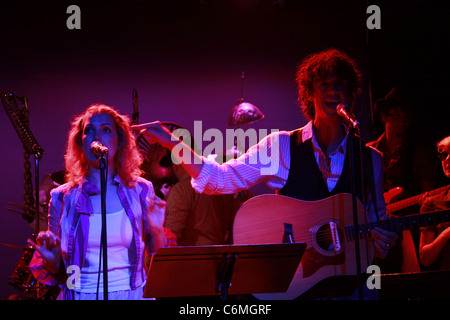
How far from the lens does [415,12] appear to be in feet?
18.8

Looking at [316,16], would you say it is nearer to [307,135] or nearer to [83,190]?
[307,135]

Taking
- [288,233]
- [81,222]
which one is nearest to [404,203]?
[288,233]

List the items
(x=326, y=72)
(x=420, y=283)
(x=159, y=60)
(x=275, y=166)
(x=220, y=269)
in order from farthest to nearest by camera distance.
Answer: (x=159, y=60), (x=326, y=72), (x=275, y=166), (x=420, y=283), (x=220, y=269)

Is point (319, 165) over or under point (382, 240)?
over

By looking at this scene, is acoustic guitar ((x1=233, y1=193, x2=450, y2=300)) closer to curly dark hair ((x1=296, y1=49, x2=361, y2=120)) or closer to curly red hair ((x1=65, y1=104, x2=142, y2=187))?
curly dark hair ((x1=296, y1=49, x2=361, y2=120))

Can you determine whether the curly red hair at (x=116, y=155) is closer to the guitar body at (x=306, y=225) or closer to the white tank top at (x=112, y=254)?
the white tank top at (x=112, y=254)

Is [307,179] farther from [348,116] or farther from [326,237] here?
[348,116]

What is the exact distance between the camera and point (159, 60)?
23.8 ft

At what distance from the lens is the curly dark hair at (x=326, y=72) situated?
11.7ft

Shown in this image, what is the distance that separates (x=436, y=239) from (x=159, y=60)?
15.8ft

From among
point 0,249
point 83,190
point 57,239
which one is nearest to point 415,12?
point 83,190

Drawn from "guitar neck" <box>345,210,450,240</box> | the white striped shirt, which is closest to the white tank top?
the white striped shirt

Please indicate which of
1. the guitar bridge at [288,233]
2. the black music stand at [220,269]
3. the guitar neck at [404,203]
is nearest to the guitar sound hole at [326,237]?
the guitar bridge at [288,233]
